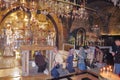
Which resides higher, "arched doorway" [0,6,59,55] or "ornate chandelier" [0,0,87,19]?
"ornate chandelier" [0,0,87,19]

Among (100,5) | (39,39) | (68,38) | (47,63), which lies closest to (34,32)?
(39,39)

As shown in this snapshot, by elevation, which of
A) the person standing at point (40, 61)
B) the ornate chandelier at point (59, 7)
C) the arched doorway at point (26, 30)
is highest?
the ornate chandelier at point (59, 7)

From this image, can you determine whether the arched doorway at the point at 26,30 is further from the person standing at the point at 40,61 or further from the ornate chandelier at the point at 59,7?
the person standing at the point at 40,61

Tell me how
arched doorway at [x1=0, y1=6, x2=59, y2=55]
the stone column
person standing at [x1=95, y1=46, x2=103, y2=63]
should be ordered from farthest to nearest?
arched doorway at [x1=0, y1=6, x2=59, y2=55]
person standing at [x1=95, y1=46, x2=103, y2=63]
the stone column

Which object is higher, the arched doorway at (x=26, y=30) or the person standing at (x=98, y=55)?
the arched doorway at (x=26, y=30)

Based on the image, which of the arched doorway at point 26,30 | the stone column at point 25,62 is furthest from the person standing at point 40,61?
the arched doorway at point 26,30

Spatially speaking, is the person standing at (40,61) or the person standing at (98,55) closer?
the person standing at (40,61)

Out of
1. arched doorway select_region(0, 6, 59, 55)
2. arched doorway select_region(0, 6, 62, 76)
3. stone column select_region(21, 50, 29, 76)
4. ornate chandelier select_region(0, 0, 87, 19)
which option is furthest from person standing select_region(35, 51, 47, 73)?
arched doorway select_region(0, 6, 62, 76)

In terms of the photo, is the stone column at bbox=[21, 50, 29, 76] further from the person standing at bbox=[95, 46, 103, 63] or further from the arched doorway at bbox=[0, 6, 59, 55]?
the person standing at bbox=[95, 46, 103, 63]

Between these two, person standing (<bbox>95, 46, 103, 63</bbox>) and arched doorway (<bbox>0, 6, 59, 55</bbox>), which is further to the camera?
arched doorway (<bbox>0, 6, 59, 55</bbox>)

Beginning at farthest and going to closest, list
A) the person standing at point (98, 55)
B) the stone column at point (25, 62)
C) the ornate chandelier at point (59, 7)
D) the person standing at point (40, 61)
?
the person standing at point (98, 55)
the ornate chandelier at point (59, 7)
the person standing at point (40, 61)
the stone column at point (25, 62)

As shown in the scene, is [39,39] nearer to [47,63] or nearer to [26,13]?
[26,13]

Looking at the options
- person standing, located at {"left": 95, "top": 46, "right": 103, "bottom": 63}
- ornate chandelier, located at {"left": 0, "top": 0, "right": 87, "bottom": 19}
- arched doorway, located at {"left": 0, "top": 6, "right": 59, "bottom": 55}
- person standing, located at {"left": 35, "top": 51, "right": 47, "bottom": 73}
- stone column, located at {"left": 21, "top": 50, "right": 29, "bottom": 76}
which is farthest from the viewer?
arched doorway, located at {"left": 0, "top": 6, "right": 59, "bottom": 55}

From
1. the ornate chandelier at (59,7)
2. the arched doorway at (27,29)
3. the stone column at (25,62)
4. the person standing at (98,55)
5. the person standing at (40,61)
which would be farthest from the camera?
the arched doorway at (27,29)
